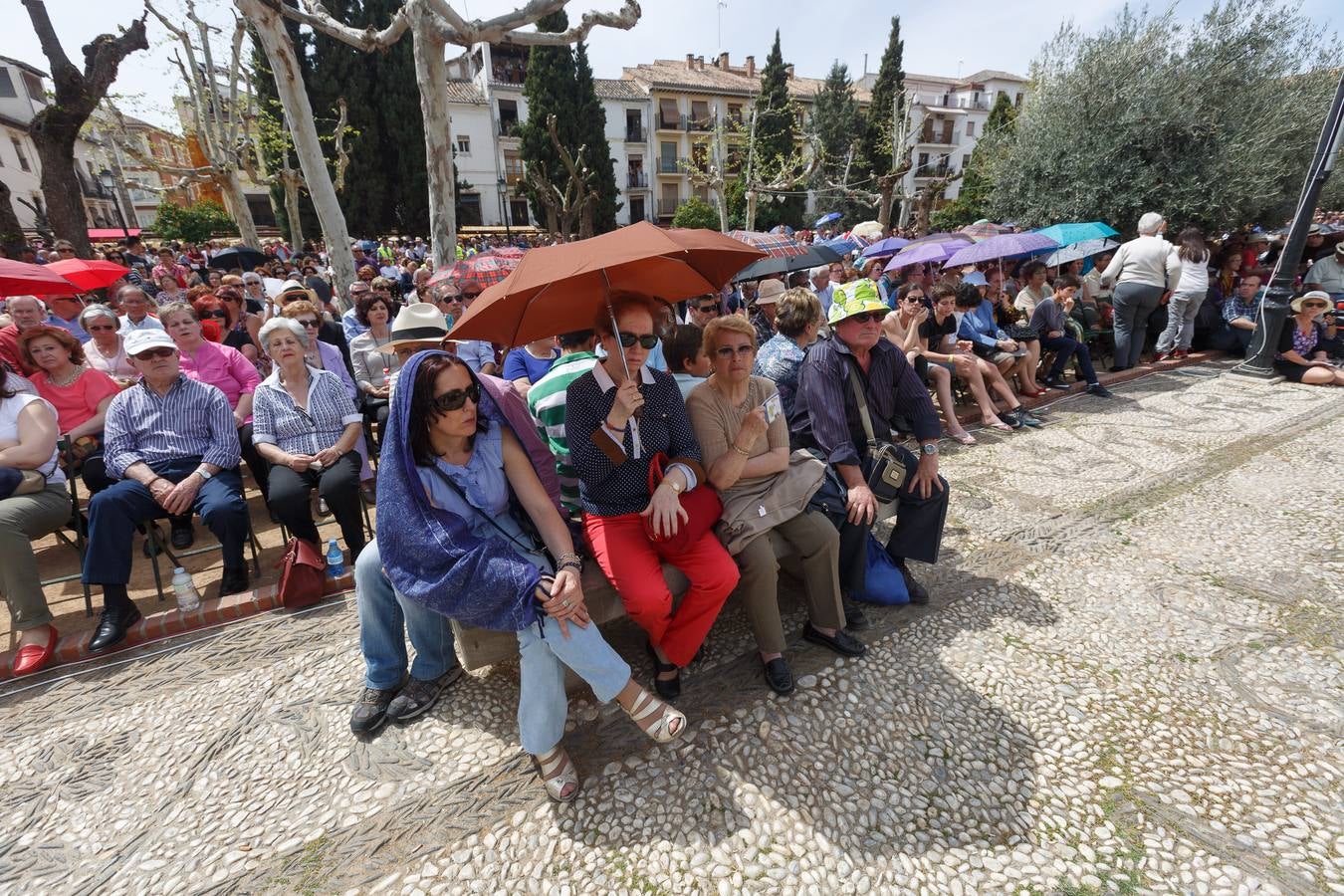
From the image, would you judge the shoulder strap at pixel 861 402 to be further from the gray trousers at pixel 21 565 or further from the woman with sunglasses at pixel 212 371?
the gray trousers at pixel 21 565

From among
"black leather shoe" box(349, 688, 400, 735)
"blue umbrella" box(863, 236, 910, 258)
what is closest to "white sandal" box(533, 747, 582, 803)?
"black leather shoe" box(349, 688, 400, 735)

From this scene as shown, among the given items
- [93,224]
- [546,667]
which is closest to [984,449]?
[546,667]

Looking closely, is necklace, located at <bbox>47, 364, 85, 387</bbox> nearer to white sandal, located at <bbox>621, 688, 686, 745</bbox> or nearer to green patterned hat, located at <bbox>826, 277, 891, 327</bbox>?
white sandal, located at <bbox>621, 688, 686, 745</bbox>

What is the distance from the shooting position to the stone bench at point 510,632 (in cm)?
251

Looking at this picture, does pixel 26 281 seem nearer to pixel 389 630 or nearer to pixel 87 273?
pixel 87 273

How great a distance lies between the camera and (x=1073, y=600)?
10.8 feet

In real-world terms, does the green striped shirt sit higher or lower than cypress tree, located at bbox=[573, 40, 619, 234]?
lower

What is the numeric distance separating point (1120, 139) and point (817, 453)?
12.1m

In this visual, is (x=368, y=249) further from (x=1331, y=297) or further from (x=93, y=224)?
(x=93, y=224)

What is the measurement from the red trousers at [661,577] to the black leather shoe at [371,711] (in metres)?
1.17

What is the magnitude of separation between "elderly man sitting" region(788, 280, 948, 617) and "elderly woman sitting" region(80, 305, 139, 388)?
17.6 feet

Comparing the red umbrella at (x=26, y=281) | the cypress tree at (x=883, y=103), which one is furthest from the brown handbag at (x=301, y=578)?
the cypress tree at (x=883, y=103)

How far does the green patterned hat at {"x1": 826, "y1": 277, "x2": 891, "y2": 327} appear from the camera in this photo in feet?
10.0

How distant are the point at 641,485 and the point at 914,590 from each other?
1.78m
